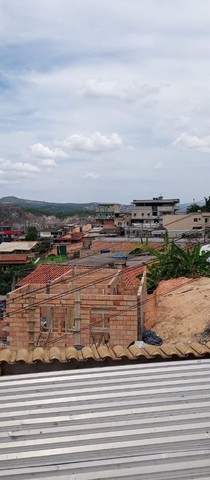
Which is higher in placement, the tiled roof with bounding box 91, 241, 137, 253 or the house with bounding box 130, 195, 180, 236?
the house with bounding box 130, 195, 180, 236

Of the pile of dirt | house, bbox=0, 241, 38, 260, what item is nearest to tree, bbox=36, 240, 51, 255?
house, bbox=0, 241, 38, 260

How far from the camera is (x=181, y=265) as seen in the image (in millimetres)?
16641

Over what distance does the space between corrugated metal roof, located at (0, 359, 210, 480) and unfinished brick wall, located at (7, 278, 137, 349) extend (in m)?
6.90

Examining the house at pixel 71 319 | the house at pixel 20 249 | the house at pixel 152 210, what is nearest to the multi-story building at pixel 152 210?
the house at pixel 152 210

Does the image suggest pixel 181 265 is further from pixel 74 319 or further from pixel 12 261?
pixel 12 261

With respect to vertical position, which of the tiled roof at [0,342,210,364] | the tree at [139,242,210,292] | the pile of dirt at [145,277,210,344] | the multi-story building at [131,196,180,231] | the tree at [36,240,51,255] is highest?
the multi-story building at [131,196,180,231]

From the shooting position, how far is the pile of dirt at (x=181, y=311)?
433 inches

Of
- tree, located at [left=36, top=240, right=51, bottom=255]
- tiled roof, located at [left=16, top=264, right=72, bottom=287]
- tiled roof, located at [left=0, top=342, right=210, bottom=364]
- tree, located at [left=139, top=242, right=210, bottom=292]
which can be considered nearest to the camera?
tiled roof, located at [left=0, top=342, right=210, bottom=364]

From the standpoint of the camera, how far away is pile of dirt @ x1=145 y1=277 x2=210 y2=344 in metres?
11.0

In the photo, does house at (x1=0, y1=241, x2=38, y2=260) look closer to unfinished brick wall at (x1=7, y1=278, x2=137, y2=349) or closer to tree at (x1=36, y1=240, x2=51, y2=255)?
tree at (x1=36, y1=240, x2=51, y2=255)

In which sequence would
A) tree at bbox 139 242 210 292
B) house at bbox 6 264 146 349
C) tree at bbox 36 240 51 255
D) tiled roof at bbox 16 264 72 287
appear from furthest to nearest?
tree at bbox 36 240 51 255
tiled roof at bbox 16 264 72 287
tree at bbox 139 242 210 292
house at bbox 6 264 146 349

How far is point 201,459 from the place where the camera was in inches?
101

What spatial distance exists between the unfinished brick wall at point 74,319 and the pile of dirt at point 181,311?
133cm

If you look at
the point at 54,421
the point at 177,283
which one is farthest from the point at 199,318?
the point at 54,421
